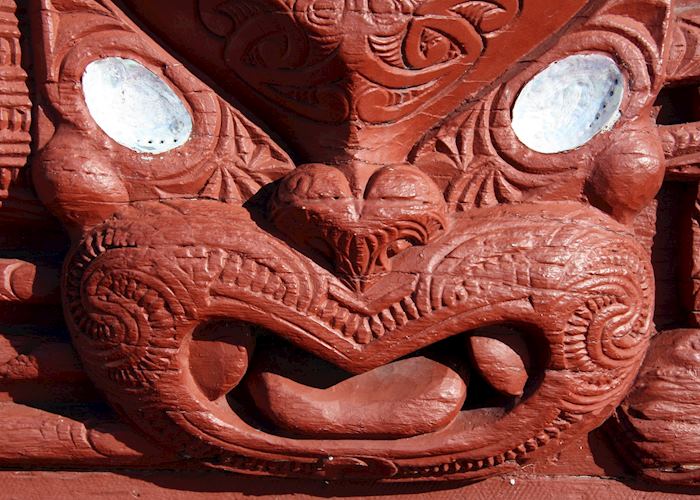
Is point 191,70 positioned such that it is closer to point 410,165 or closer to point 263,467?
point 410,165

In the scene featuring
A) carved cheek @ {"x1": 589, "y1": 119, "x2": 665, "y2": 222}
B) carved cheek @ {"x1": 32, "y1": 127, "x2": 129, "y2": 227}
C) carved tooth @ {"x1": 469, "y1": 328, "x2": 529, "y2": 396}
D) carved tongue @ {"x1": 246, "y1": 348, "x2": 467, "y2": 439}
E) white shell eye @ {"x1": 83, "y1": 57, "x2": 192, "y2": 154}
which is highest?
carved cheek @ {"x1": 589, "y1": 119, "x2": 665, "y2": 222}

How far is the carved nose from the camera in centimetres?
123

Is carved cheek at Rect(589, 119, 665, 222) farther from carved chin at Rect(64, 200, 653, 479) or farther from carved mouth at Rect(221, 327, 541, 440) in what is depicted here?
carved mouth at Rect(221, 327, 541, 440)

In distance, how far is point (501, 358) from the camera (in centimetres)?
131

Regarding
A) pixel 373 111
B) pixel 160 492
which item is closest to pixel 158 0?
pixel 373 111

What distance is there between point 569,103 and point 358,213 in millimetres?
426

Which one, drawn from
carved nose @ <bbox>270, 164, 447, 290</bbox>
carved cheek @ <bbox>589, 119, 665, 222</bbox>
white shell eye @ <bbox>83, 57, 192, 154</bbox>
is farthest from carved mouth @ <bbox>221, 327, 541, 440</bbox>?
white shell eye @ <bbox>83, 57, 192, 154</bbox>

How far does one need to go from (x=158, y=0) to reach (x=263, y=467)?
2.85ft

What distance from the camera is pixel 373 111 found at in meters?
1.27

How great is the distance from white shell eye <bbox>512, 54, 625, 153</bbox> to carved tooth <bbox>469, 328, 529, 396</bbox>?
0.34m

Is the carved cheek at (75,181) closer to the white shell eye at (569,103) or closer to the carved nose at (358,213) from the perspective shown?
the carved nose at (358,213)

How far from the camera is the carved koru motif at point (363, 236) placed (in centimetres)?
126

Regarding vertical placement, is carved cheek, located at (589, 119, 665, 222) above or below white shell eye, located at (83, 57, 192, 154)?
above

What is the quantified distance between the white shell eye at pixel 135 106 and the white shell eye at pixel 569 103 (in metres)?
0.61
